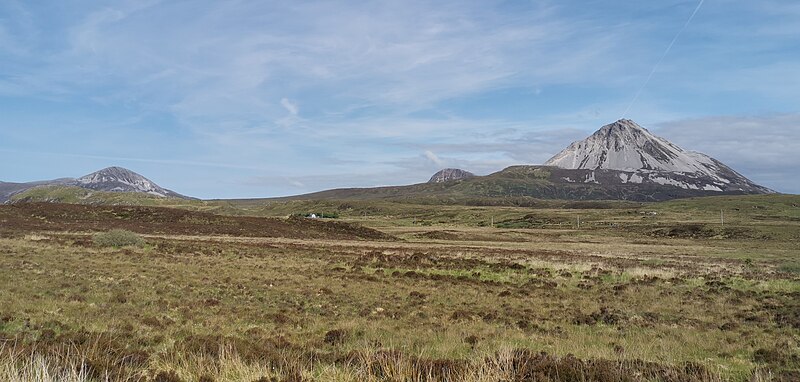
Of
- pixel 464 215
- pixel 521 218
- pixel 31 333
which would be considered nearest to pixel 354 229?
pixel 31 333

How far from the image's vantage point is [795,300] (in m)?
19.8

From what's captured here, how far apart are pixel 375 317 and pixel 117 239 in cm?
2604

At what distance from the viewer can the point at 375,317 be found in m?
15.8

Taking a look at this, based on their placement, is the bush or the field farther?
the bush

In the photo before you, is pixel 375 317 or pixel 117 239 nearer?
pixel 375 317

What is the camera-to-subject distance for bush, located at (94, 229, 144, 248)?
1313 inches

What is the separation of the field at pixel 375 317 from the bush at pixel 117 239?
0.84m

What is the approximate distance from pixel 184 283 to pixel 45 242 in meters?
18.9

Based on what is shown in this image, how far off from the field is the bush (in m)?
0.84

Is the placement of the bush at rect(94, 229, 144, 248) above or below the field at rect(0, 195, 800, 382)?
above

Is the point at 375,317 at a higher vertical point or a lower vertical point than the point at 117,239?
lower

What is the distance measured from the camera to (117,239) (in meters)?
34.1

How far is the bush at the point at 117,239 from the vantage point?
3336cm

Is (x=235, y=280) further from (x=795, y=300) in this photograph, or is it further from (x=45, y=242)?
(x=795, y=300)
